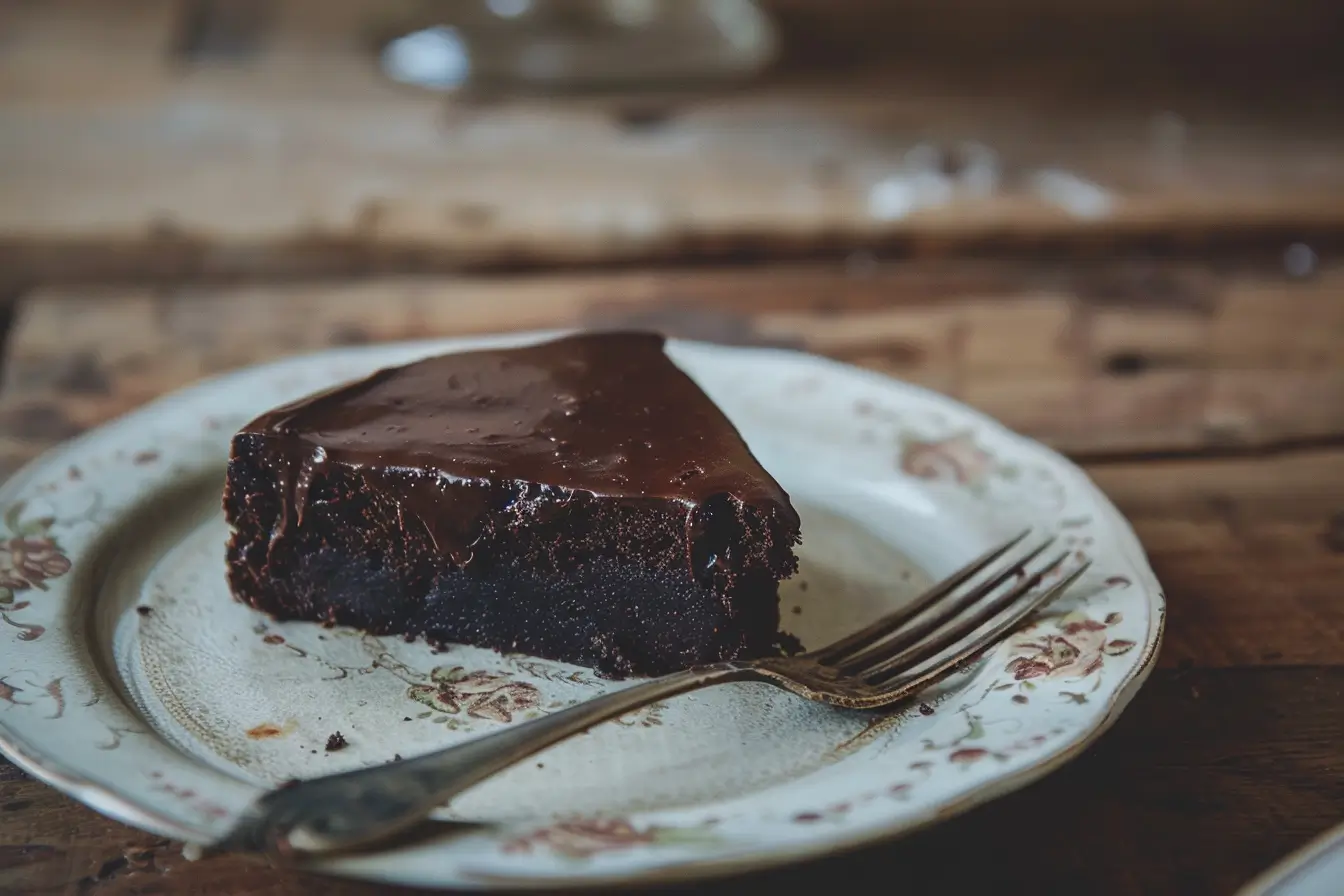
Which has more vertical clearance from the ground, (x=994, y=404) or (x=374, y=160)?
(x=374, y=160)

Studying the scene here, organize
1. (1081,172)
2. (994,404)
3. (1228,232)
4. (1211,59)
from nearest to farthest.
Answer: (994,404), (1228,232), (1081,172), (1211,59)

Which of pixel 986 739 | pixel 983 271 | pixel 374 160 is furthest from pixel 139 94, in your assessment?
pixel 986 739

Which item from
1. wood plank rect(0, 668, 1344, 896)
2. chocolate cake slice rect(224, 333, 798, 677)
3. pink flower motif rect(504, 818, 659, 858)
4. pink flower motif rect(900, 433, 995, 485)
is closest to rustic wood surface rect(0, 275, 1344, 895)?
wood plank rect(0, 668, 1344, 896)

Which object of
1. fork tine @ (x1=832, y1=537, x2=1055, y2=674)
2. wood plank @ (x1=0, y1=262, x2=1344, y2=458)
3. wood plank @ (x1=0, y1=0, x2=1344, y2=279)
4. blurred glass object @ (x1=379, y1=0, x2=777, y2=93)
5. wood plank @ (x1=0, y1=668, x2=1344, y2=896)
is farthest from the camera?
blurred glass object @ (x1=379, y1=0, x2=777, y2=93)

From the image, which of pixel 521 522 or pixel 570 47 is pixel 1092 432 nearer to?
pixel 521 522

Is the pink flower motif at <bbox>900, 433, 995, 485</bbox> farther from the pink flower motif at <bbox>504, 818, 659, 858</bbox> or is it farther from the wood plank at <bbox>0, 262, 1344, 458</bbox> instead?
the pink flower motif at <bbox>504, 818, 659, 858</bbox>

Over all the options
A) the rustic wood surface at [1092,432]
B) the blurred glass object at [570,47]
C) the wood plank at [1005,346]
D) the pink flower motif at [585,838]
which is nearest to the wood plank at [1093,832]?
the rustic wood surface at [1092,432]

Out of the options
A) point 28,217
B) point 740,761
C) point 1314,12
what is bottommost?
point 740,761

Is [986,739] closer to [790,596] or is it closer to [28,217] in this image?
[790,596]
